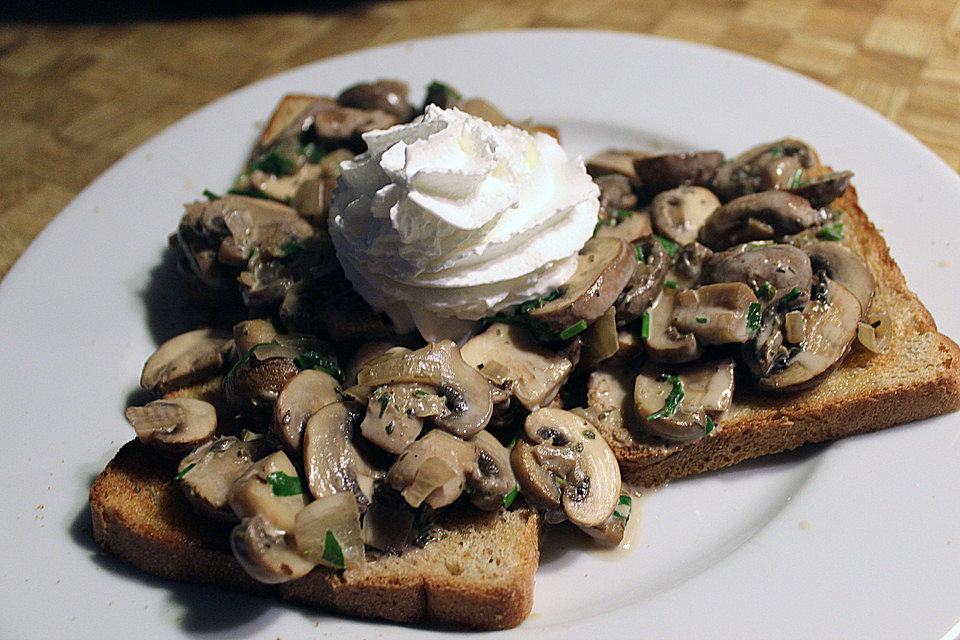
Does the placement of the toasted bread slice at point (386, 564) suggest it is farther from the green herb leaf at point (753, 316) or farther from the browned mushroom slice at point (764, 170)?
the browned mushroom slice at point (764, 170)

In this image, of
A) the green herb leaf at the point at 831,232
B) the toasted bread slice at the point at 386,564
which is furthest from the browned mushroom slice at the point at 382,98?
the toasted bread slice at the point at 386,564

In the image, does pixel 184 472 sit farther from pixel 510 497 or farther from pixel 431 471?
pixel 510 497

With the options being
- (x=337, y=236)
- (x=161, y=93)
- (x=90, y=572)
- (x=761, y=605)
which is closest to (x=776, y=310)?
(x=761, y=605)

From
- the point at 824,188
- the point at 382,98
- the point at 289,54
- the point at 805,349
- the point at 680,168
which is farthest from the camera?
the point at 289,54

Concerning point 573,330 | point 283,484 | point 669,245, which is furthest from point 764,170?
point 283,484

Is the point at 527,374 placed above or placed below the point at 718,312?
below

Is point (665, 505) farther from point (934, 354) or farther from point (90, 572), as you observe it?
point (90, 572)
